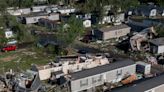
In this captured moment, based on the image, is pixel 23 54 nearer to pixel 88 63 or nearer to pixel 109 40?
pixel 88 63

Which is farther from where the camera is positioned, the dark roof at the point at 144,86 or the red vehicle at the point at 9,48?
the red vehicle at the point at 9,48

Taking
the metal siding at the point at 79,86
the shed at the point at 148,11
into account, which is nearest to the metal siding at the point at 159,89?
the metal siding at the point at 79,86

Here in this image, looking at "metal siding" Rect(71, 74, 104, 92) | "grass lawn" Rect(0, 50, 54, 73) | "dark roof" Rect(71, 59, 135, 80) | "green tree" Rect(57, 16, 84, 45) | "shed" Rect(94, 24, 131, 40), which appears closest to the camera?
"metal siding" Rect(71, 74, 104, 92)

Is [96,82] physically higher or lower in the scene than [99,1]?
lower

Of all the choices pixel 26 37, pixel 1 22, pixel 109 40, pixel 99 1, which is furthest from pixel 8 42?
pixel 99 1

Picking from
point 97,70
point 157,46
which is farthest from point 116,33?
point 97,70

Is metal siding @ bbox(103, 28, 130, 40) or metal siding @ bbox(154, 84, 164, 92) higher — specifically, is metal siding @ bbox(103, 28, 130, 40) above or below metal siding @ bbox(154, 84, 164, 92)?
above

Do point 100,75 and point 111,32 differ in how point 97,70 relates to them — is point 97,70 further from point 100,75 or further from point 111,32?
point 111,32

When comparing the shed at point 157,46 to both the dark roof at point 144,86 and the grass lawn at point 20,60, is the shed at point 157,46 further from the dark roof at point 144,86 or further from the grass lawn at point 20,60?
the grass lawn at point 20,60

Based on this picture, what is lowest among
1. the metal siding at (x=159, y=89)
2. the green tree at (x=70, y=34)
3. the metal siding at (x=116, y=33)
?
the metal siding at (x=159, y=89)

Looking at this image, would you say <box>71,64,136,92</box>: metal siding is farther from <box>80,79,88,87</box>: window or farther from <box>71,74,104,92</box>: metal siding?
<box>80,79,88,87</box>: window

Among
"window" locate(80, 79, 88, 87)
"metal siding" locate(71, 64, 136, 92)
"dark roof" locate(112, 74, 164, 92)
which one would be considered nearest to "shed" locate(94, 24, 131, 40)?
"metal siding" locate(71, 64, 136, 92)
